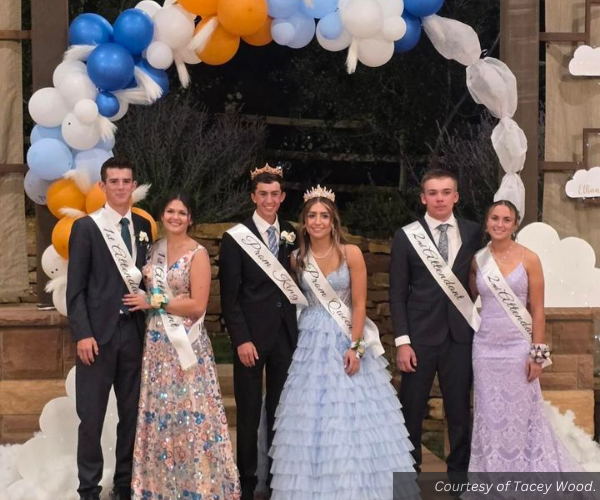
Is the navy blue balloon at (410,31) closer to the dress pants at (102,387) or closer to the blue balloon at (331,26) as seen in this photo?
the blue balloon at (331,26)

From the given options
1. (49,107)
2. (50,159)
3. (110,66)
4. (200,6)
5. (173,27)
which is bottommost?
(50,159)

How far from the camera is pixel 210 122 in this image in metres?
9.43

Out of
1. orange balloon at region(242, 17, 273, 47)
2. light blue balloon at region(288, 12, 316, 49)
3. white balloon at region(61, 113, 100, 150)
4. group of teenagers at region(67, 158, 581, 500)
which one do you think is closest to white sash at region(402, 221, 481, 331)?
group of teenagers at region(67, 158, 581, 500)

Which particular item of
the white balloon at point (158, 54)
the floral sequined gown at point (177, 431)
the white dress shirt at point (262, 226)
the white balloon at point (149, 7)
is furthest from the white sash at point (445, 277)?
the white balloon at point (149, 7)

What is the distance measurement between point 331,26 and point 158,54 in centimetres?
84

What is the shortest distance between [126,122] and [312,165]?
2.08 metres

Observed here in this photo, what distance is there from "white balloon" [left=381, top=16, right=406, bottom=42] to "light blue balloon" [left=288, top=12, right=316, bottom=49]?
1.17ft

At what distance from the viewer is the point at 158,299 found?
4.08 metres

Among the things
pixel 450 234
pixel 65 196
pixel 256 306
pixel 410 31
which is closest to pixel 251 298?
pixel 256 306

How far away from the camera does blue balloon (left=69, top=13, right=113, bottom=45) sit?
471 centimetres

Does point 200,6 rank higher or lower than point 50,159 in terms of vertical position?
higher

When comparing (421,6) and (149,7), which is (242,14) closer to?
(149,7)

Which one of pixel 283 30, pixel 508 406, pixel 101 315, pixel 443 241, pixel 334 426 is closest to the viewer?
pixel 334 426

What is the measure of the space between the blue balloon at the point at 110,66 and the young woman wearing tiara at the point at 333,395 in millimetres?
1061
